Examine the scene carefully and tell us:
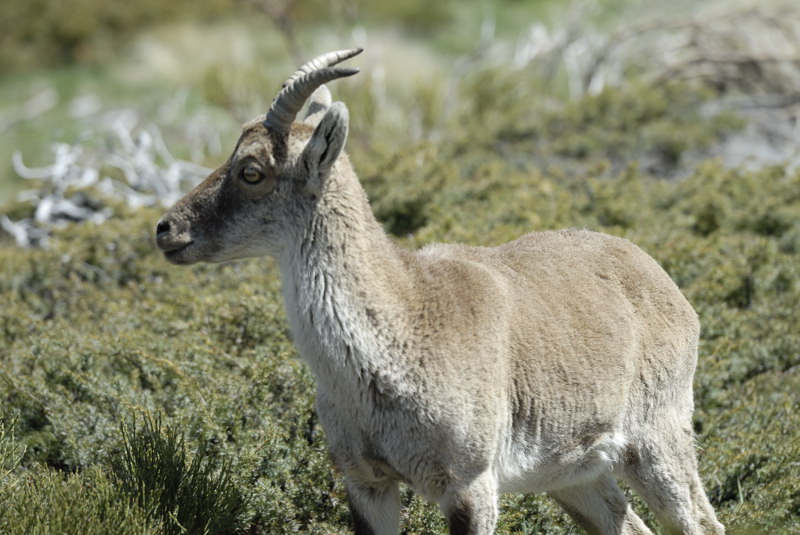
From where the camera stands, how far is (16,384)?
6258 millimetres

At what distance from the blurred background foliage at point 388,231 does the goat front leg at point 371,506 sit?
2.43 feet

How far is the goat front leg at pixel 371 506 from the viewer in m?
4.60

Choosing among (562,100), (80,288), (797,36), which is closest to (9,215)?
(80,288)

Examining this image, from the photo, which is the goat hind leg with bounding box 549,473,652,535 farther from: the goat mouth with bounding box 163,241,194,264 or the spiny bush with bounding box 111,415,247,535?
the goat mouth with bounding box 163,241,194,264

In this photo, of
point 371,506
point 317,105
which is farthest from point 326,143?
point 371,506

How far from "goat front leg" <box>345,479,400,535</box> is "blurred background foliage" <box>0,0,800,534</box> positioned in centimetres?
74

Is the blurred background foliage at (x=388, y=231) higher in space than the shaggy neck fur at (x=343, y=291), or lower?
lower

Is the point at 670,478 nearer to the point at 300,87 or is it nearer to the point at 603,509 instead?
the point at 603,509

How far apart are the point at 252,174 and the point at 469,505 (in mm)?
1724

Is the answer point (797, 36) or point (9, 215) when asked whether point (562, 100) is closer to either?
point (797, 36)

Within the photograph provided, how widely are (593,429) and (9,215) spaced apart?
9.48m

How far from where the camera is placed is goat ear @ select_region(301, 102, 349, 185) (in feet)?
14.1

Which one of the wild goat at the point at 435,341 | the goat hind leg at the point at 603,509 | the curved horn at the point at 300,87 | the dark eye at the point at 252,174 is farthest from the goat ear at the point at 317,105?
the goat hind leg at the point at 603,509

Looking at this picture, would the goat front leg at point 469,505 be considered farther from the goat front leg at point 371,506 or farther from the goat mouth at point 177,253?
the goat mouth at point 177,253
